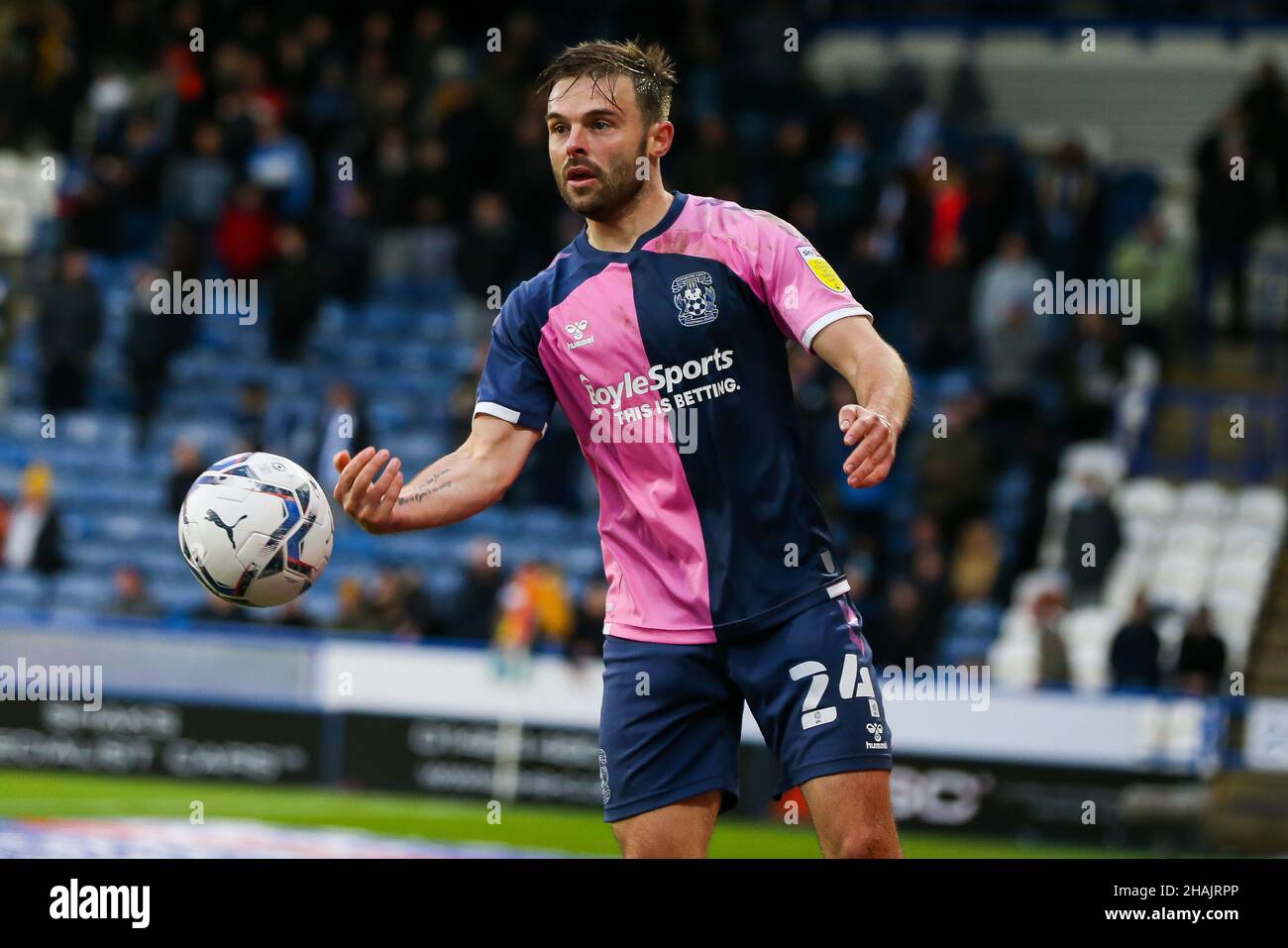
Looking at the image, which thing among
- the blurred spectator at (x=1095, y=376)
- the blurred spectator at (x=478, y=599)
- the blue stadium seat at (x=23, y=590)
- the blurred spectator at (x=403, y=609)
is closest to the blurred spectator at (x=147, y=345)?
the blue stadium seat at (x=23, y=590)

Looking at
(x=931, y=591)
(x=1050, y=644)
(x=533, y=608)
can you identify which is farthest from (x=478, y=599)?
(x=1050, y=644)

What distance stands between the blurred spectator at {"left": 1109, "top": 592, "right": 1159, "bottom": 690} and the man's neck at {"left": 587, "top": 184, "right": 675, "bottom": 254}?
34.9ft

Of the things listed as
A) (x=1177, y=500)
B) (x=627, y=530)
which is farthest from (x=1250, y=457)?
(x=627, y=530)

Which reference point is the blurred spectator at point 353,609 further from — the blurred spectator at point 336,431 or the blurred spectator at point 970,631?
the blurred spectator at point 970,631

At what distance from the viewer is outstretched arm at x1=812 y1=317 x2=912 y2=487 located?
5398 millimetres

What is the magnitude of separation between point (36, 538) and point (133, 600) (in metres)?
1.68

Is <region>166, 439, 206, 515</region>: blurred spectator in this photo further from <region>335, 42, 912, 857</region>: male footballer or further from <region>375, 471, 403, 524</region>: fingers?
<region>375, 471, 403, 524</region>: fingers

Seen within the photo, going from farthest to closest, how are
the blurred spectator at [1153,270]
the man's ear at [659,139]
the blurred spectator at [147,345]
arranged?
the blurred spectator at [147,345] < the blurred spectator at [1153,270] < the man's ear at [659,139]

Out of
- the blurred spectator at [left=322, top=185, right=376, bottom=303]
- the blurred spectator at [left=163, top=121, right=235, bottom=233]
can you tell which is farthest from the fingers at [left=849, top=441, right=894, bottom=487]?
the blurred spectator at [left=163, top=121, right=235, bottom=233]

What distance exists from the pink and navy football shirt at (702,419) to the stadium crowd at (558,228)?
10.1 m

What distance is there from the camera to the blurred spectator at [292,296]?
20.9 meters

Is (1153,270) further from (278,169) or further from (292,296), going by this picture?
(278,169)

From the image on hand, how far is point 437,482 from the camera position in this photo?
6234 mm

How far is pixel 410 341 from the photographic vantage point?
21.4 meters
